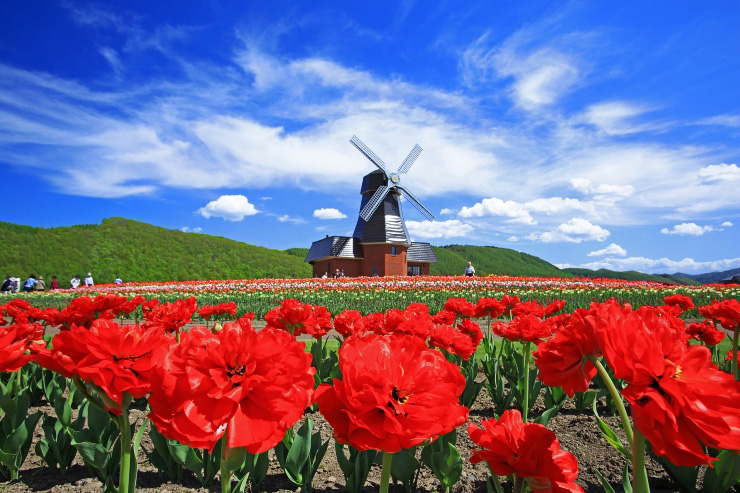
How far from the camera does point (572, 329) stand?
1285 millimetres

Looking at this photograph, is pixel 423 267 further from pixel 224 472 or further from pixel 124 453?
pixel 224 472

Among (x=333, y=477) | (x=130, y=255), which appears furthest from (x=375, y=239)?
(x=333, y=477)

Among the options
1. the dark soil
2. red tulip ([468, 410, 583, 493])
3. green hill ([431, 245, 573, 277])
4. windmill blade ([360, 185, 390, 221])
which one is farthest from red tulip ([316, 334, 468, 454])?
green hill ([431, 245, 573, 277])

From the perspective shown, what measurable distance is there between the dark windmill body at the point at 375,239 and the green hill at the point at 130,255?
1373 centimetres

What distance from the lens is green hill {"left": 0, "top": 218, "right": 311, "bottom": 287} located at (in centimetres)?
3691

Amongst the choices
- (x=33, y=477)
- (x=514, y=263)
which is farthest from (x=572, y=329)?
(x=514, y=263)

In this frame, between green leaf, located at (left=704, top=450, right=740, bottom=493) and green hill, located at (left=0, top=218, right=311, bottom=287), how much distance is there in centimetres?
4179

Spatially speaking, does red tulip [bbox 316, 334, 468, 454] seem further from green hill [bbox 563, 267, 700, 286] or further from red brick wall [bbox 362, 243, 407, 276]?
green hill [bbox 563, 267, 700, 286]

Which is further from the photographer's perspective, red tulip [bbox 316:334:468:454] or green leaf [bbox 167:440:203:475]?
green leaf [bbox 167:440:203:475]

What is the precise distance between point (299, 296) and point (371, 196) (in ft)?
73.9

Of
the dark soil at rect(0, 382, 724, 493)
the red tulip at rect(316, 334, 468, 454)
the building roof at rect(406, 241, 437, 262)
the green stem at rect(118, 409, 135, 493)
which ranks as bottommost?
the dark soil at rect(0, 382, 724, 493)

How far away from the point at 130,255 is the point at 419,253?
1074 inches

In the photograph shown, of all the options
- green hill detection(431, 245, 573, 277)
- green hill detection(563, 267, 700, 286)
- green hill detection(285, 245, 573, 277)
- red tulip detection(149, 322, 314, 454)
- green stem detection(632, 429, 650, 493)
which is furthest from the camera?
green hill detection(563, 267, 700, 286)

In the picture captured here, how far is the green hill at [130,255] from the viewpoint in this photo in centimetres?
3691
